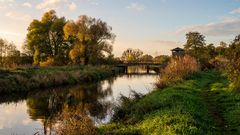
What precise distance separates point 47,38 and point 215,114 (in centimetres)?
6442

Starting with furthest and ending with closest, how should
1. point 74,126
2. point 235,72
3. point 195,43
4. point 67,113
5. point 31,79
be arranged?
point 195,43
point 31,79
point 235,72
point 67,113
point 74,126

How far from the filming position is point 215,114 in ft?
55.1

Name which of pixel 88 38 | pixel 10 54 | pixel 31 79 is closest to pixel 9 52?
pixel 10 54

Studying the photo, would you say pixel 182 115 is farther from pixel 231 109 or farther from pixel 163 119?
pixel 231 109

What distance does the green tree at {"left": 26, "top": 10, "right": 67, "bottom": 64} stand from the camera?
75.8 m

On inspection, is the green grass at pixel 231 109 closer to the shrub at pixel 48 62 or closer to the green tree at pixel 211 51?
the shrub at pixel 48 62

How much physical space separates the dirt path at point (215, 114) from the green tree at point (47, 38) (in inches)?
2214

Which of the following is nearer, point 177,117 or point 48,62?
point 177,117

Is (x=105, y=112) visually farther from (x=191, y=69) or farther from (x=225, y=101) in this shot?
(x=191, y=69)

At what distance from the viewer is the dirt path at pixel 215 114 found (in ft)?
44.7

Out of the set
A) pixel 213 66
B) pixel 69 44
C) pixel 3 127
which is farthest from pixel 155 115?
pixel 69 44

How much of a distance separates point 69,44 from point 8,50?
44.5ft

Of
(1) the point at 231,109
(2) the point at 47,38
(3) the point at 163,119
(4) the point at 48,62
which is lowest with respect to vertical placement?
(1) the point at 231,109

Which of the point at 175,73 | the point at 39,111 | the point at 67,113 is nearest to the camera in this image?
the point at 67,113
